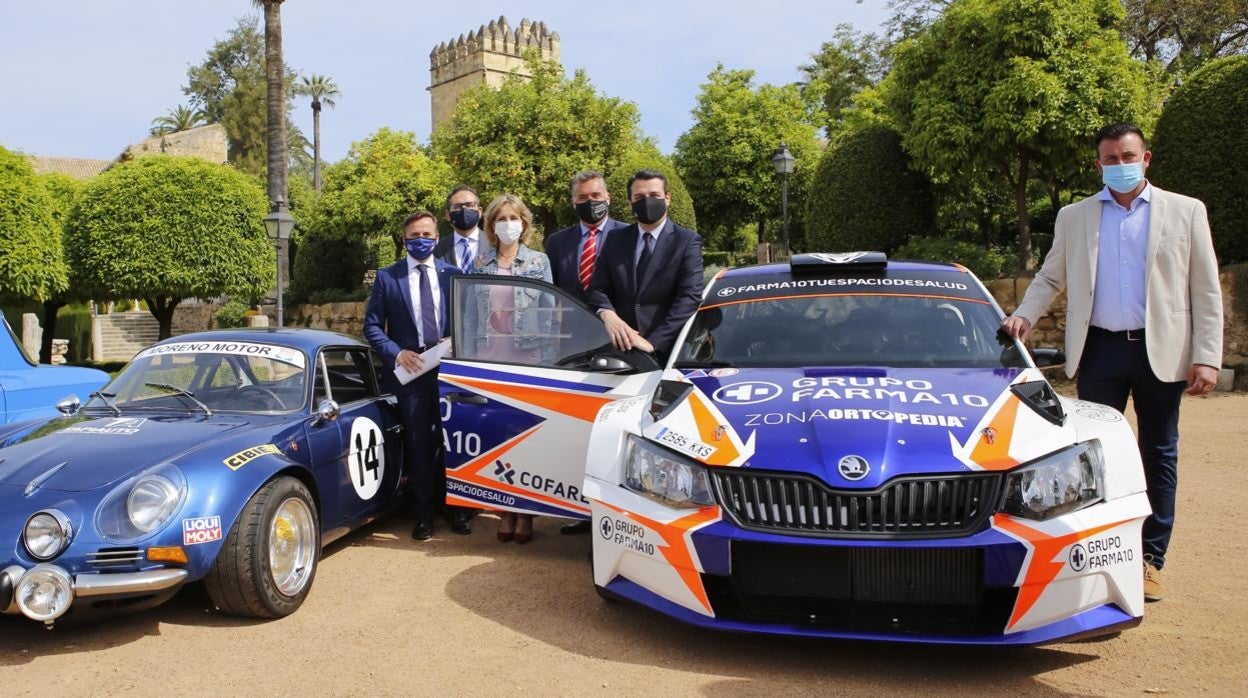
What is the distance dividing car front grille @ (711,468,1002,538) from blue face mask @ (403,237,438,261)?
3.41m

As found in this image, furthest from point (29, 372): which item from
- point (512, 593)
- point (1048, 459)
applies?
point (1048, 459)

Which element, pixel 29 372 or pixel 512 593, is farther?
pixel 29 372

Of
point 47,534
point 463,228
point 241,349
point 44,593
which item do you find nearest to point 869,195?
point 463,228

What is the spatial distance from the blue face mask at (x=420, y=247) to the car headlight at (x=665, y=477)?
2707 millimetres

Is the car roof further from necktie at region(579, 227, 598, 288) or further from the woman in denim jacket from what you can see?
necktie at region(579, 227, 598, 288)

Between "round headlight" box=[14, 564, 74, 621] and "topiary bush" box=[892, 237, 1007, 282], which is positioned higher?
"topiary bush" box=[892, 237, 1007, 282]

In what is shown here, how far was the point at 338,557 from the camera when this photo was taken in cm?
533

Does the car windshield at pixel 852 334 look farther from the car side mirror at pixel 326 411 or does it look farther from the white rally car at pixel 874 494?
the car side mirror at pixel 326 411

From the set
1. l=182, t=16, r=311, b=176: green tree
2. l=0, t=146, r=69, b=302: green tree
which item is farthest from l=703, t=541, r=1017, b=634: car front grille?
l=182, t=16, r=311, b=176: green tree

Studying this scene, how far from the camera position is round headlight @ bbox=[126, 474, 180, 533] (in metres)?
3.76

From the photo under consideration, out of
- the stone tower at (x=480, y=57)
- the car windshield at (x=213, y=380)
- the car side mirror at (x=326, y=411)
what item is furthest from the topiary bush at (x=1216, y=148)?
the stone tower at (x=480, y=57)

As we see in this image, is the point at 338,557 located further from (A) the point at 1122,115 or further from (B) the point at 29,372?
(A) the point at 1122,115

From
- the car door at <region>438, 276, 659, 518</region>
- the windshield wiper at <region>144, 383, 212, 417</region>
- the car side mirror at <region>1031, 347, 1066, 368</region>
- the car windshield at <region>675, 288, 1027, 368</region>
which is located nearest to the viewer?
the car windshield at <region>675, 288, 1027, 368</region>

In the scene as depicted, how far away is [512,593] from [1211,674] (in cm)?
299
